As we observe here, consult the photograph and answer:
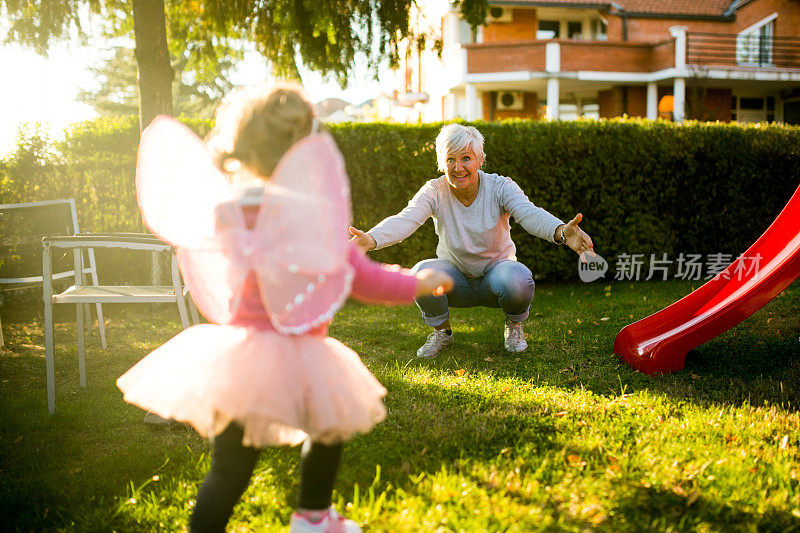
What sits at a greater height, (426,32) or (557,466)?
(426,32)

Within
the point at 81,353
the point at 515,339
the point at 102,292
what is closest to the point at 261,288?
the point at 102,292

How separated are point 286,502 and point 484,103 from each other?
22618mm

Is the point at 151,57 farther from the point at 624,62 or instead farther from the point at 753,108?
the point at 753,108

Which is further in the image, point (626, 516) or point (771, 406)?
point (771, 406)

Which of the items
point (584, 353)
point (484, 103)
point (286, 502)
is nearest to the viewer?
point (286, 502)

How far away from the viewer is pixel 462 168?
401 cm

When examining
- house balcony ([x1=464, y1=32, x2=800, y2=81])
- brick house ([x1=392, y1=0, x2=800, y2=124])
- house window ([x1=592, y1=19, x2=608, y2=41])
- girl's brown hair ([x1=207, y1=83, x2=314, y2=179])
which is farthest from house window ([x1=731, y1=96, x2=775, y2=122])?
girl's brown hair ([x1=207, y1=83, x2=314, y2=179])

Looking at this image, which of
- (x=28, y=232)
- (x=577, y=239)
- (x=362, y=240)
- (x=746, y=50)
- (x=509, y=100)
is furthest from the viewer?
(x=509, y=100)

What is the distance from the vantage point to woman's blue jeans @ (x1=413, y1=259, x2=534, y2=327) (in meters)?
4.12

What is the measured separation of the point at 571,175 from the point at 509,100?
17.2 m

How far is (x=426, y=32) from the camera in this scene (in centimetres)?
705

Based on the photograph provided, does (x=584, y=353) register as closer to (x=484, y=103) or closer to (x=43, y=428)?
(x=43, y=428)

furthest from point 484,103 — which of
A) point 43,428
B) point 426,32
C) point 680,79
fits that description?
point 43,428

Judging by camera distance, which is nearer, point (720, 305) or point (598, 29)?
point (720, 305)
